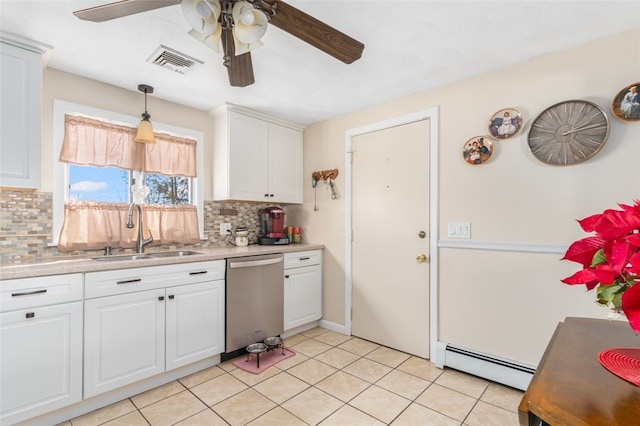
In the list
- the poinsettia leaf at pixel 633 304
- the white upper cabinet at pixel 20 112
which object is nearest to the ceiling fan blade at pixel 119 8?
the white upper cabinet at pixel 20 112

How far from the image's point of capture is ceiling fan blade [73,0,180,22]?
1.28 meters

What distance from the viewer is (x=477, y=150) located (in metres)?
2.35

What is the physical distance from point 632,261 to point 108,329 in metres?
2.46

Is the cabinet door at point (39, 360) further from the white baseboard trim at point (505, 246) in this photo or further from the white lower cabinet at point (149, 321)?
the white baseboard trim at point (505, 246)

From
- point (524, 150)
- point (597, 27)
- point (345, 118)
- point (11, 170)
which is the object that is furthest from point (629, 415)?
point (345, 118)

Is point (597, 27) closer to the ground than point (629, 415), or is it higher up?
higher up

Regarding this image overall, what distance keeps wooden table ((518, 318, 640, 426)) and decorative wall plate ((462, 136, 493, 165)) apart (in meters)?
1.60

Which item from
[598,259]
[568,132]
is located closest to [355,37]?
[568,132]

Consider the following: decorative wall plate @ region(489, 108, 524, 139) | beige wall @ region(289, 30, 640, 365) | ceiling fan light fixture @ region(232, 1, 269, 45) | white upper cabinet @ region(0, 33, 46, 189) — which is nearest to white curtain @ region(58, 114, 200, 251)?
white upper cabinet @ region(0, 33, 46, 189)

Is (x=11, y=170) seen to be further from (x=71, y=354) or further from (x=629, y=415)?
(x=629, y=415)

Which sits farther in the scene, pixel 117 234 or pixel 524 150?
pixel 117 234

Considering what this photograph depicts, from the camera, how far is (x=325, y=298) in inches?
135

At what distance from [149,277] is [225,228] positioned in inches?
46.1

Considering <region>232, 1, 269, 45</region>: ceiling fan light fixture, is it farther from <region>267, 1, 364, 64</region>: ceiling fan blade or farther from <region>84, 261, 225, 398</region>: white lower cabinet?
<region>84, 261, 225, 398</region>: white lower cabinet
